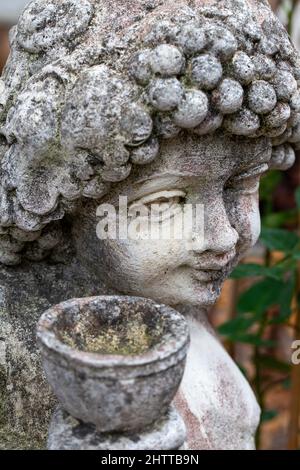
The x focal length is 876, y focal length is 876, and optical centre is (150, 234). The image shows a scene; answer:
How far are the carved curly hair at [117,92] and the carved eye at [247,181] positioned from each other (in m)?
0.07

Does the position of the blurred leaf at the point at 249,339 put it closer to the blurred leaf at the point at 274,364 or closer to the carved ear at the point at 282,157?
the blurred leaf at the point at 274,364

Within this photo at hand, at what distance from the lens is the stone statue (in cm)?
121

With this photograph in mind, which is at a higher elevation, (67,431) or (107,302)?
(107,302)

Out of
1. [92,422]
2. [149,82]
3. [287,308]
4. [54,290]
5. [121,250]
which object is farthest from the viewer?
[287,308]

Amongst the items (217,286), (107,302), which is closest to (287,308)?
(217,286)

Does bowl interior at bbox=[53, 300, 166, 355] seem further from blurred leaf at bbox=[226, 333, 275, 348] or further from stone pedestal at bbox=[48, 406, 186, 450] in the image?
blurred leaf at bbox=[226, 333, 275, 348]

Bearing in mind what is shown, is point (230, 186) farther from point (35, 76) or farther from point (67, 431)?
point (67, 431)

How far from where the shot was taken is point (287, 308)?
82.2 inches

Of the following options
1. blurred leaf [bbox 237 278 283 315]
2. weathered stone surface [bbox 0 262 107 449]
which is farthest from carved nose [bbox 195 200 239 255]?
blurred leaf [bbox 237 278 283 315]

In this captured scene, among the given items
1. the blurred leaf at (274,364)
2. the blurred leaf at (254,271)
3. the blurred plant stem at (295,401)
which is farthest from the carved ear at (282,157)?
the blurred leaf at (274,364)

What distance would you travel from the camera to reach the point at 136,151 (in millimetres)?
1234

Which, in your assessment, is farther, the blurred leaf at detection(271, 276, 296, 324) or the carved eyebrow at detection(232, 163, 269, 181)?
the blurred leaf at detection(271, 276, 296, 324)

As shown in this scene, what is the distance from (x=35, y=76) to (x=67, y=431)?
512 millimetres

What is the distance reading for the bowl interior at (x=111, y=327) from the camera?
1163mm
